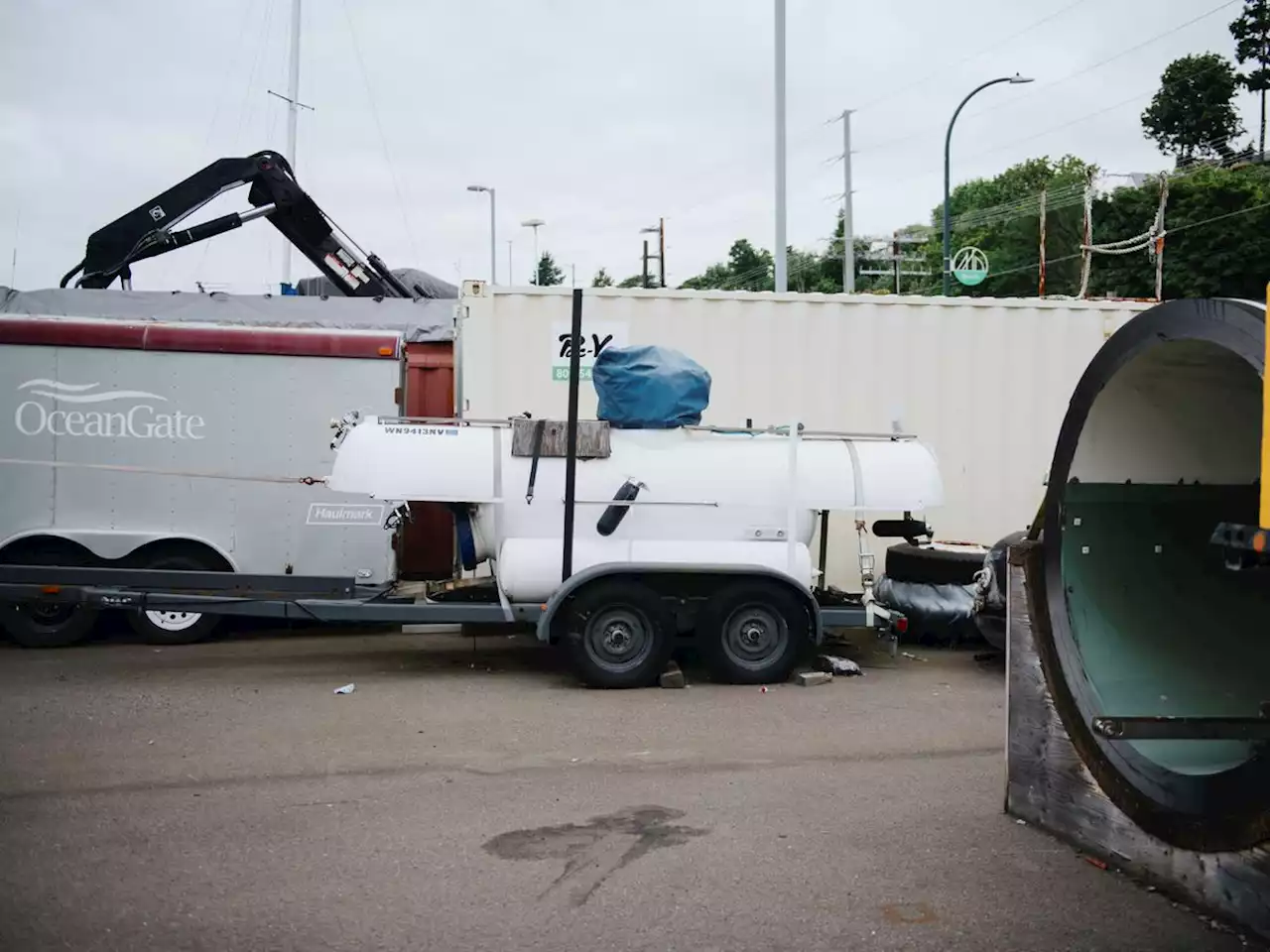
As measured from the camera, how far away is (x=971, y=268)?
27375mm

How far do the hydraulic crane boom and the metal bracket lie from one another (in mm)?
12533

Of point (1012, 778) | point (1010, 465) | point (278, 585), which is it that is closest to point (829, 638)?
point (1010, 465)

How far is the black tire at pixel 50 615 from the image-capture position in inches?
405

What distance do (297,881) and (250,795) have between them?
138 cm

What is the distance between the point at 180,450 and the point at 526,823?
6213 millimetres

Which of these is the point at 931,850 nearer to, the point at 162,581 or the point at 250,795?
the point at 250,795

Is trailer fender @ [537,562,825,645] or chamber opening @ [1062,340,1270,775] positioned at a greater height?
chamber opening @ [1062,340,1270,775]

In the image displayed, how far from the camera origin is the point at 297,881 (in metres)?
4.78

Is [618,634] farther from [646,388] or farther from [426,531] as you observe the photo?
[426,531]

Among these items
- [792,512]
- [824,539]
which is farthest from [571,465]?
[824,539]

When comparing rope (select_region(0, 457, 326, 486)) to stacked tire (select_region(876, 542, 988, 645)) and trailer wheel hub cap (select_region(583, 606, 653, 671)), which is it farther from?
stacked tire (select_region(876, 542, 988, 645))

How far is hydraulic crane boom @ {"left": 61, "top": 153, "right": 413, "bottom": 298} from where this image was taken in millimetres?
13922

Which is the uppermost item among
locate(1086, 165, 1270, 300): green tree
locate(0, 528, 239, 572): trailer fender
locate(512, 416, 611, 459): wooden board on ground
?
locate(1086, 165, 1270, 300): green tree

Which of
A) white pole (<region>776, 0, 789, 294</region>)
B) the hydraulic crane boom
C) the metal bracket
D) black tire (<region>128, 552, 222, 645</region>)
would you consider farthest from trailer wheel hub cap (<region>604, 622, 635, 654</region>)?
white pole (<region>776, 0, 789, 294</region>)
